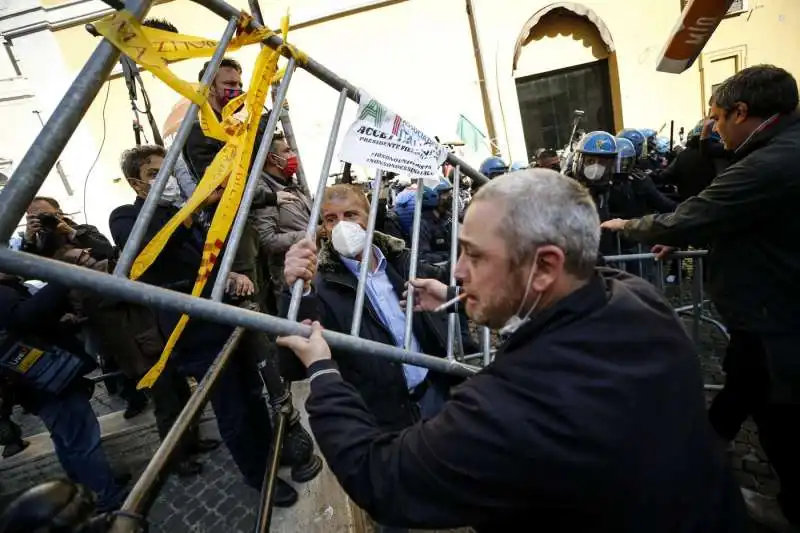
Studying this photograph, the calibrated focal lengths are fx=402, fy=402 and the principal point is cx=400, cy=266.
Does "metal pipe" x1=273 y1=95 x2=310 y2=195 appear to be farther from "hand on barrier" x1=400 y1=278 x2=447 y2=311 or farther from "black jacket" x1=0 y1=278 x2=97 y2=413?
"hand on barrier" x1=400 y1=278 x2=447 y2=311

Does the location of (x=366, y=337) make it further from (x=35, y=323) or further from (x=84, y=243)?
(x=84, y=243)

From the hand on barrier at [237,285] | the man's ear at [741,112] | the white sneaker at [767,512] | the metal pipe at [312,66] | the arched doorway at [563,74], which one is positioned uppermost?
the arched doorway at [563,74]

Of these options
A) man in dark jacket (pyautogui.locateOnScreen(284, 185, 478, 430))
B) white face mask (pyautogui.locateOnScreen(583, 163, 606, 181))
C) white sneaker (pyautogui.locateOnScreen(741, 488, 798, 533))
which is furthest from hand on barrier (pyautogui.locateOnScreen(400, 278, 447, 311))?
white face mask (pyautogui.locateOnScreen(583, 163, 606, 181))

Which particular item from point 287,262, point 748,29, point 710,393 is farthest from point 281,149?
point 748,29

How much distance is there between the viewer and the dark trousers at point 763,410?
201 cm

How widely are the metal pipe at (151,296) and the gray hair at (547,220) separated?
2.03 feet

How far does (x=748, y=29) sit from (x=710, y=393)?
45.8 feet

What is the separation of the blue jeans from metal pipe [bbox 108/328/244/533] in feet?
7.56

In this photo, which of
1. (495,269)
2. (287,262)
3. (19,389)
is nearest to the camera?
(495,269)

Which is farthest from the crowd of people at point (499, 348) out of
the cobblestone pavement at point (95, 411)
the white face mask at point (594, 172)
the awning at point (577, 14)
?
the awning at point (577, 14)

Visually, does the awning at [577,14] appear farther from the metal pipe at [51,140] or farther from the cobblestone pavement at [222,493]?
the metal pipe at [51,140]

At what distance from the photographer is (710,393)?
→ 10.9ft

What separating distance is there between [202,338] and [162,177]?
157 centimetres

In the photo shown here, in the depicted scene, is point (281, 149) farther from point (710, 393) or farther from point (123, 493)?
point (710, 393)
